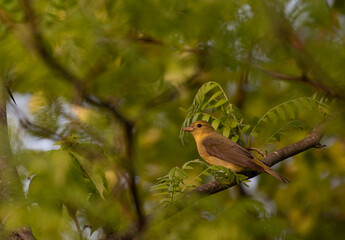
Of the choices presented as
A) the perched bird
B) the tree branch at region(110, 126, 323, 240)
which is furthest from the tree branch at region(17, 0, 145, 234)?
the perched bird

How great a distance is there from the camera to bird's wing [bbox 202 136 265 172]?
17.4ft

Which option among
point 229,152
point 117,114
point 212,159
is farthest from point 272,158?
point 117,114

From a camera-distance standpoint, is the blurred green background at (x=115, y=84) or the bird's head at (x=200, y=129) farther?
the bird's head at (x=200, y=129)

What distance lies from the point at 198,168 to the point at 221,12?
13.3 feet

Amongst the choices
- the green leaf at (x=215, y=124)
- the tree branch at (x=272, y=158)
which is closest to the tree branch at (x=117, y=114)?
the tree branch at (x=272, y=158)

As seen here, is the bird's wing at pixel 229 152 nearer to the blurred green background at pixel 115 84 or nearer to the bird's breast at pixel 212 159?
the bird's breast at pixel 212 159

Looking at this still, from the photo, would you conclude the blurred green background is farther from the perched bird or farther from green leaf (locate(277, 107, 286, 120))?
the perched bird

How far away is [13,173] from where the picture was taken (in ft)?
12.6

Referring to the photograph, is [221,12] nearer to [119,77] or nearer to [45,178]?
[119,77]

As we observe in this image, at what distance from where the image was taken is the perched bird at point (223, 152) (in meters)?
5.28

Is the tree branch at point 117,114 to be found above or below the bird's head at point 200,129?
above

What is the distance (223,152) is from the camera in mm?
6234

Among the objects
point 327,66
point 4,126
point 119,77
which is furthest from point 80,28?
point 327,66

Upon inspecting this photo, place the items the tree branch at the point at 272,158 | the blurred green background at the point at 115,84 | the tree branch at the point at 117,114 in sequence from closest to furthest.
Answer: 1. the tree branch at the point at 117,114
2. the blurred green background at the point at 115,84
3. the tree branch at the point at 272,158
